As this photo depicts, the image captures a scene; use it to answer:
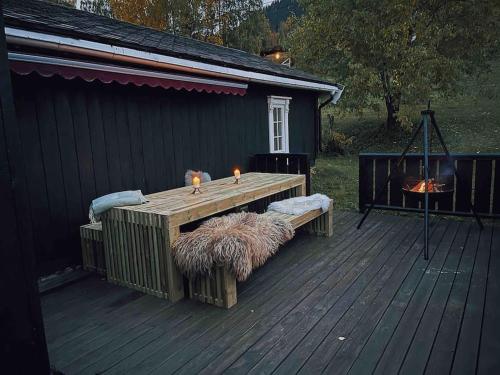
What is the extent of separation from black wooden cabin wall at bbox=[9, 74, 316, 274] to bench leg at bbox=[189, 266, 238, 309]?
170 centimetres

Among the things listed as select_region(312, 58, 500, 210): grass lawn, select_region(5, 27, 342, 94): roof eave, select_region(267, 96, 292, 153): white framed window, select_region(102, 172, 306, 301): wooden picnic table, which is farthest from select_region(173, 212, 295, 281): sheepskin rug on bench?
select_region(267, 96, 292, 153): white framed window

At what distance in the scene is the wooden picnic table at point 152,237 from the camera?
3072 mm

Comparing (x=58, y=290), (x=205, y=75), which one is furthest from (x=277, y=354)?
(x=205, y=75)

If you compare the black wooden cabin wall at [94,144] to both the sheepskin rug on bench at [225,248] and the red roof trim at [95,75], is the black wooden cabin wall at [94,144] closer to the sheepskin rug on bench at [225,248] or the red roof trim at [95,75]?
the red roof trim at [95,75]

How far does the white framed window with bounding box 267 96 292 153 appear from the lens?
7551mm

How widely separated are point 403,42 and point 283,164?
821 centimetres

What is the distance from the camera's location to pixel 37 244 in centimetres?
355

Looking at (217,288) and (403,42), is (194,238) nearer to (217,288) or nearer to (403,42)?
(217,288)

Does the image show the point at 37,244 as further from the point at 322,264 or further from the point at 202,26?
the point at 202,26

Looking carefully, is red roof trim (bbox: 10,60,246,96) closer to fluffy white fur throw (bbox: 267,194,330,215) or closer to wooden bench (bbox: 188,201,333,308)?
fluffy white fur throw (bbox: 267,194,330,215)

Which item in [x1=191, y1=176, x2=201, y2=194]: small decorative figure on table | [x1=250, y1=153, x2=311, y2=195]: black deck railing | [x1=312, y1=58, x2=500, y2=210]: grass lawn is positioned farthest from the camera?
[x1=312, y1=58, x2=500, y2=210]: grass lawn

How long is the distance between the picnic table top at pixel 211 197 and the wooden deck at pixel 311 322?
2.56ft

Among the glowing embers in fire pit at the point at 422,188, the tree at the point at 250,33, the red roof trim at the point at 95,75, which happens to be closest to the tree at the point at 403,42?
the tree at the point at 250,33

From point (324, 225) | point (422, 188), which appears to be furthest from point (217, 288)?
point (422, 188)
